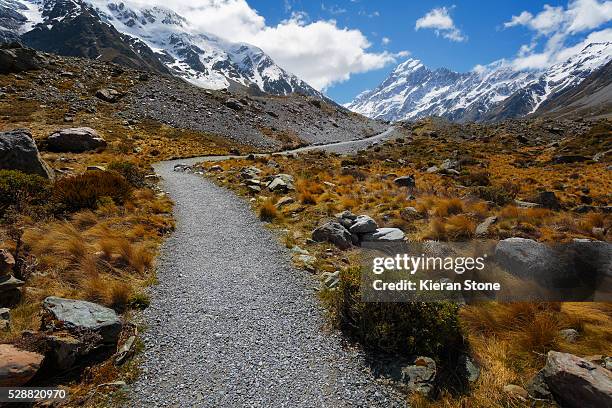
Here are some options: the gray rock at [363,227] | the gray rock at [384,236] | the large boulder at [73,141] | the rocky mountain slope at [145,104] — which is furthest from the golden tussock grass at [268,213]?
the rocky mountain slope at [145,104]

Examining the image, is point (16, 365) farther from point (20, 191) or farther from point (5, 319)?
point (20, 191)

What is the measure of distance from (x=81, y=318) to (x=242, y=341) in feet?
10.0

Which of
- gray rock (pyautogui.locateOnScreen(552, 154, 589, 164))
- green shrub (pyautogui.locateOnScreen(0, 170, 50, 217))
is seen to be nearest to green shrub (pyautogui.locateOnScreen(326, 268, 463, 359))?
green shrub (pyautogui.locateOnScreen(0, 170, 50, 217))

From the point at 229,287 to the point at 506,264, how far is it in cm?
738

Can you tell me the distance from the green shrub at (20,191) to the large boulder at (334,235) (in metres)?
9.82

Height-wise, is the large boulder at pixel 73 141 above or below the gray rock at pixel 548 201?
above

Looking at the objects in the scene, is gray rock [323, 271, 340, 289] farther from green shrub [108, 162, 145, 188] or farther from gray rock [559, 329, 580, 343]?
green shrub [108, 162, 145, 188]

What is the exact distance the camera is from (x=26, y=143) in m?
13.9

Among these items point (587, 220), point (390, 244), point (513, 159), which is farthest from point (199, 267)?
point (513, 159)

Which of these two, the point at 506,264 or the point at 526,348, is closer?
the point at 526,348

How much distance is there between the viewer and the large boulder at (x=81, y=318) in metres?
5.83

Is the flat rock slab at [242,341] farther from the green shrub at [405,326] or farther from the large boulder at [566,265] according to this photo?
the large boulder at [566,265]

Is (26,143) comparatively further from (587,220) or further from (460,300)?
(587,220)

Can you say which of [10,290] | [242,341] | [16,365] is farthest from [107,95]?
[242,341]
